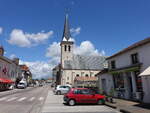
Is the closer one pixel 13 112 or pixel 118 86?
pixel 13 112

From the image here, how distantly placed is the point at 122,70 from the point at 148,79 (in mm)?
3789

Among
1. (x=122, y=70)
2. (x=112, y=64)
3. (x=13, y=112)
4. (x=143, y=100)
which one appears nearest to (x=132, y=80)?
(x=122, y=70)

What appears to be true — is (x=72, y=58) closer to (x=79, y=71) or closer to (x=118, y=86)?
(x=79, y=71)

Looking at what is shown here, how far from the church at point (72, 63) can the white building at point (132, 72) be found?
4561 centimetres

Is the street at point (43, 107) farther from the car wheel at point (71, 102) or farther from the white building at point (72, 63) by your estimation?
the white building at point (72, 63)

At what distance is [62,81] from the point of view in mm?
66250

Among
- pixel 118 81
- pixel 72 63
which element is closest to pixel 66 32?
pixel 72 63

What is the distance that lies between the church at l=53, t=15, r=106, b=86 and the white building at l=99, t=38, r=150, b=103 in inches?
1796

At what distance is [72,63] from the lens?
69.1 meters

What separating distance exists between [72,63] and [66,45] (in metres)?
8.83

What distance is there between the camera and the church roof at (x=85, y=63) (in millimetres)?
68250

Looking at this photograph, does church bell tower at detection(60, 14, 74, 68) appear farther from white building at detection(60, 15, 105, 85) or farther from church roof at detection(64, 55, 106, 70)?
church roof at detection(64, 55, 106, 70)

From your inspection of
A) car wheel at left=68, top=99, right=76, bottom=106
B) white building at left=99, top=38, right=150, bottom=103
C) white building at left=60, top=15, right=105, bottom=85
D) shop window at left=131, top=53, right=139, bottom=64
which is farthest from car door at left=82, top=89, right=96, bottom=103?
white building at left=60, top=15, right=105, bottom=85

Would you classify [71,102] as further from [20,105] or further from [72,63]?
[72,63]
